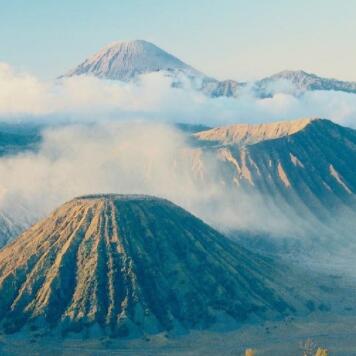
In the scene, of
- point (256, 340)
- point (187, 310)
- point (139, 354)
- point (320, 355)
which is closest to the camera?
point (320, 355)

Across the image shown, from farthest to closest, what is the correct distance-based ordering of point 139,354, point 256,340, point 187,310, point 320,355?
1. point 187,310
2. point 256,340
3. point 139,354
4. point 320,355

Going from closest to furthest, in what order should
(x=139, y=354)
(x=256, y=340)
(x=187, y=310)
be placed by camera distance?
(x=139, y=354) → (x=256, y=340) → (x=187, y=310)

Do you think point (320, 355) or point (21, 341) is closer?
point (320, 355)

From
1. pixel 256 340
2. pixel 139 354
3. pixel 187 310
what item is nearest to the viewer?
pixel 139 354

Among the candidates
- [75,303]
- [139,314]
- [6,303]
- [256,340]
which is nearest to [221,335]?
[256,340]

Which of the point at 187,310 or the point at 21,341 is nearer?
the point at 21,341

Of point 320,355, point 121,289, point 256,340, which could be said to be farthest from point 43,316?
point 320,355

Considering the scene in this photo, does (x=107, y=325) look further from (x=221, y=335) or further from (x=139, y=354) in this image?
(x=221, y=335)

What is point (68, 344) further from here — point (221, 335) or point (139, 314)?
point (221, 335)
